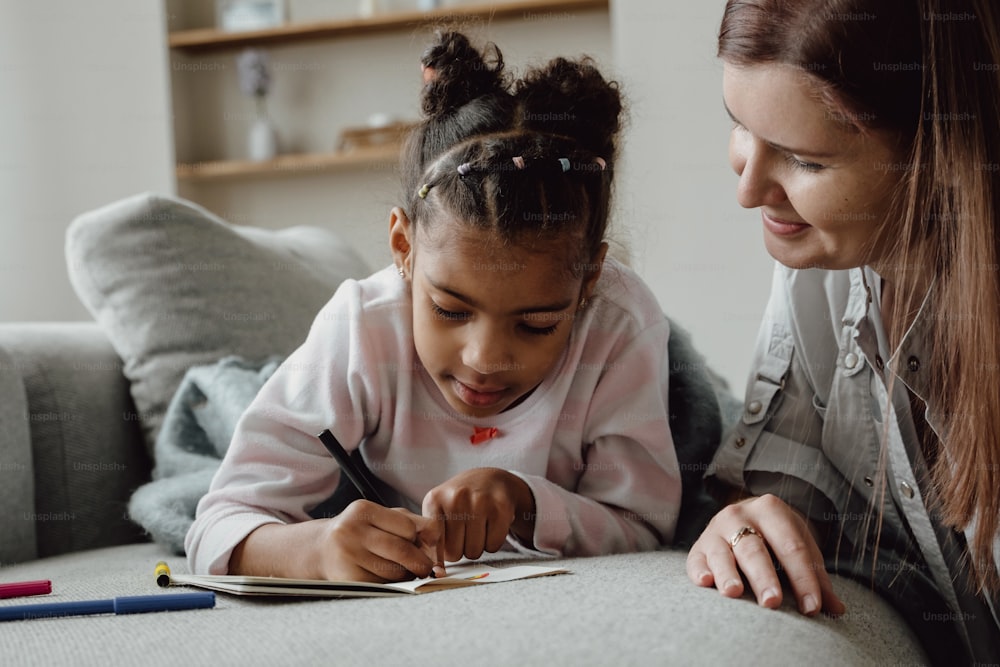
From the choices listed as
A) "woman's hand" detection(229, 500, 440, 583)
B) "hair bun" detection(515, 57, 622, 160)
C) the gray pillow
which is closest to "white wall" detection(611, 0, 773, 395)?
the gray pillow

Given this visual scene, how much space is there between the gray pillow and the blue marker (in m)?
0.70

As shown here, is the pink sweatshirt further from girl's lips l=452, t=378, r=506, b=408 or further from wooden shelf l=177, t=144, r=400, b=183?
wooden shelf l=177, t=144, r=400, b=183

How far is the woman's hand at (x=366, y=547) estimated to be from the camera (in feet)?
2.81

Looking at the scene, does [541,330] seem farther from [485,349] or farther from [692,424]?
[692,424]

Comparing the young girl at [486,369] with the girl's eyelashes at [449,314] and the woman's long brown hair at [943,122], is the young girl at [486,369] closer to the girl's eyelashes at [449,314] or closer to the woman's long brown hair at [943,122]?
the girl's eyelashes at [449,314]

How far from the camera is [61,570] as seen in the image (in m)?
1.08

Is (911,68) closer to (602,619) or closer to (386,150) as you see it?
(602,619)

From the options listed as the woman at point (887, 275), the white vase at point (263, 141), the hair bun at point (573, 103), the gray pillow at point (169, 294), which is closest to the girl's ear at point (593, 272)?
the hair bun at point (573, 103)

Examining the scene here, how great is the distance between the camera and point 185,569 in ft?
3.47

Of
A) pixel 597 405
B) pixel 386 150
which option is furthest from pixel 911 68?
pixel 386 150

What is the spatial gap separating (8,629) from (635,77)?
7.99 feet

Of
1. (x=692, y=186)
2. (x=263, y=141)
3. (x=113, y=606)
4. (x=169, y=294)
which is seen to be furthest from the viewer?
(x=263, y=141)

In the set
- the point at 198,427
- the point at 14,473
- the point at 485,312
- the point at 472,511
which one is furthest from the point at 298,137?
the point at 472,511

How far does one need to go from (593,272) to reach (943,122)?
0.39 metres
